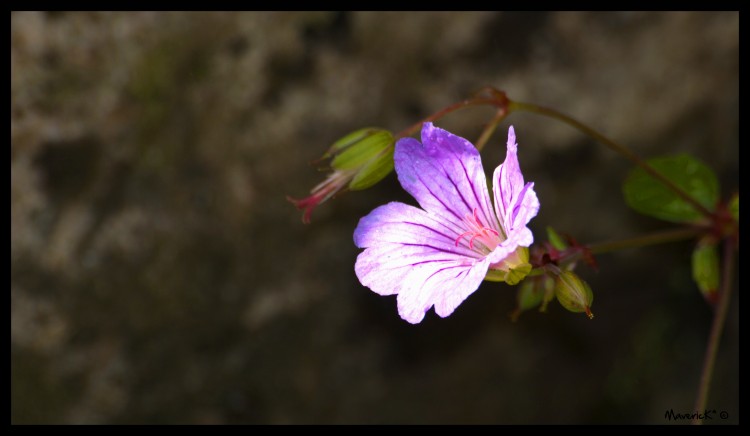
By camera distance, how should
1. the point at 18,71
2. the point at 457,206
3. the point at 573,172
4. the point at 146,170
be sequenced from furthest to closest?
1. the point at 573,172
2. the point at 146,170
3. the point at 18,71
4. the point at 457,206

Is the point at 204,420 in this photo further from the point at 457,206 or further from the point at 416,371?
the point at 457,206

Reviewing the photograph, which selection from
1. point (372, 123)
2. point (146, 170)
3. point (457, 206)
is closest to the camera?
point (457, 206)

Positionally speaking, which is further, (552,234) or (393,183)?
(393,183)

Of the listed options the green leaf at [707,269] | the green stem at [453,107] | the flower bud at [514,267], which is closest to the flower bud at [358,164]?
the green stem at [453,107]

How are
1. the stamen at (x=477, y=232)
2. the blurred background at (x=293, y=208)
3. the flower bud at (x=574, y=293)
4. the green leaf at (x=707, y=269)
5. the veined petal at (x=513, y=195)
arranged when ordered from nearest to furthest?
the veined petal at (x=513, y=195) < the flower bud at (x=574, y=293) < the stamen at (x=477, y=232) < the blurred background at (x=293, y=208) < the green leaf at (x=707, y=269)

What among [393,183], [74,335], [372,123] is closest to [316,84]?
[372,123]

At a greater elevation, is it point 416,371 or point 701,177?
point 701,177

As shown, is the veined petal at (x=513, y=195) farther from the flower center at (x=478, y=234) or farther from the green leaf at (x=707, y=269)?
the green leaf at (x=707, y=269)

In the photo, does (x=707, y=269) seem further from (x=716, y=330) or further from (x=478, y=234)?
(x=478, y=234)
